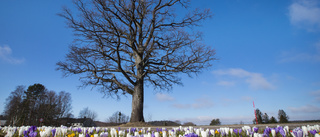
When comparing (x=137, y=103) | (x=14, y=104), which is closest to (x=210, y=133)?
(x=137, y=103)

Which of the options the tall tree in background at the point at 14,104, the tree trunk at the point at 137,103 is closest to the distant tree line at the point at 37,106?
the tall tree in background at the point at 14,104

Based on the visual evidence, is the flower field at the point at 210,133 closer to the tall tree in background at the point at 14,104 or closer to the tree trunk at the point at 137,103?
the tree trunk at the point at 137,103

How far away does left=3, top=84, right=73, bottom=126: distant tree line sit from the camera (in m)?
34.1

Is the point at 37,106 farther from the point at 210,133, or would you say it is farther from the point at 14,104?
the point at 210,133

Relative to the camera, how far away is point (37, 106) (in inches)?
1527

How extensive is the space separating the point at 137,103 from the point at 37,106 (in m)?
39.2

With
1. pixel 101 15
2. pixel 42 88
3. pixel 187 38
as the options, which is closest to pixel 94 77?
pixel 101 15

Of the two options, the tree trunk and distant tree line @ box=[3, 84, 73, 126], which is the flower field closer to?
the tree trunk

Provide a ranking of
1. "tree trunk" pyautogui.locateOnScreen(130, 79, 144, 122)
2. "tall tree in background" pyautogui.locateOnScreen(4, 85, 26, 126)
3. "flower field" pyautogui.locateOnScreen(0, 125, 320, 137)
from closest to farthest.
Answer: "flower field" pyautogui.locateOnScreen(0, 125, 320, 137), "tree trunk" pyautogui.locateOnScreen(130, 79, 144, 122), "tall tree in background" pyautogui.locateOnScreen(4, 85, 26, 126)

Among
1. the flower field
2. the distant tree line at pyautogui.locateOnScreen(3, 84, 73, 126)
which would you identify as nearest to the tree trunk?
the flower field

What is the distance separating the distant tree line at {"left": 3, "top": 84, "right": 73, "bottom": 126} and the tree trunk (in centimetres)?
3230

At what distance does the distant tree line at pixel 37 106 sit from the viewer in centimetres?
3412

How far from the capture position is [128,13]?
11.7 m

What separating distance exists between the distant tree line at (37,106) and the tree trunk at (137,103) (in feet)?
106
